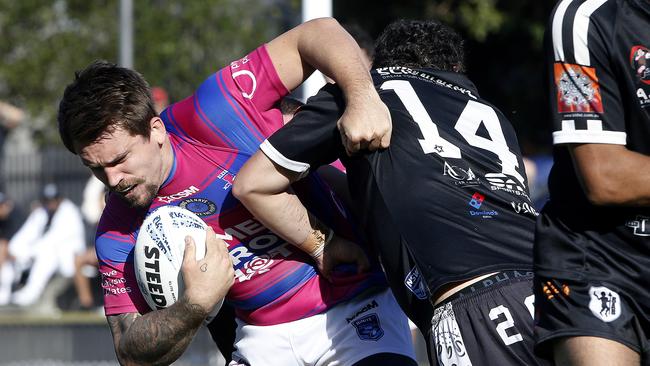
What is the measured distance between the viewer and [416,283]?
4.08 m

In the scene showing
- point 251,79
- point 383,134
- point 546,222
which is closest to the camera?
point 546,222

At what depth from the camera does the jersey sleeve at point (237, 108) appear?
452 centimetres

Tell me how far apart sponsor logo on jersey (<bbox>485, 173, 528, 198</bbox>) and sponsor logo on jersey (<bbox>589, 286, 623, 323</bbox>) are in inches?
26.0

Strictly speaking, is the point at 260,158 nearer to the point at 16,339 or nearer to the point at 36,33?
the point at 16,339

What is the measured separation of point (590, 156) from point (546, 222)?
1.01ft

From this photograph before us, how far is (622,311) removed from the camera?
3.43 meters

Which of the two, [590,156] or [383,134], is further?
[383,134]

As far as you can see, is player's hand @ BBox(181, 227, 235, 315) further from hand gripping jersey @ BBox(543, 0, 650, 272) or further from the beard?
hand gripping jersey @ BBox(543, 0, 650, 272)

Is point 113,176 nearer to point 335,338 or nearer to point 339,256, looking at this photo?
point 339,256

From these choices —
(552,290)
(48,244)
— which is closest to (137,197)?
(552,290)

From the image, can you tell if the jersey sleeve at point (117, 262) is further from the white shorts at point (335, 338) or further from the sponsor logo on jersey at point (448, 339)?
the sponsor logo on jersey at point (448, 339)

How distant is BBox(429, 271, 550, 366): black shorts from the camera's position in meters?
3.78

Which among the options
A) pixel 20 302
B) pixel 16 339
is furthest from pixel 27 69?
pixel 16 339

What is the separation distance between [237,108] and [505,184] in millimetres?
1129
